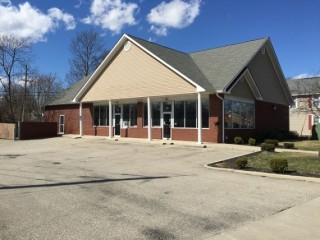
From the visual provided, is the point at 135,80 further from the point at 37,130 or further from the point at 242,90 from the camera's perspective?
the point at 37,130

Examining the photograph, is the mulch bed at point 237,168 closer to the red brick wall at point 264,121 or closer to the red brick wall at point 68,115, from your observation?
the red brick wall at point 264,121

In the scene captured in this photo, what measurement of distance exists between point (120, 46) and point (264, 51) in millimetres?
11709

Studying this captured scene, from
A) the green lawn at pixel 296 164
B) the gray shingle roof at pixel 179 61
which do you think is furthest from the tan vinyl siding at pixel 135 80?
the green lawn at pixel 296 164

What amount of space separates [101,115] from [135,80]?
684 centimetres

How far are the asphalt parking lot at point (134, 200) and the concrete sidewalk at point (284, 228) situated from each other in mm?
219

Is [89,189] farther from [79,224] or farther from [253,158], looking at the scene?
[253,158]

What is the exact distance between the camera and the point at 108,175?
12047mm

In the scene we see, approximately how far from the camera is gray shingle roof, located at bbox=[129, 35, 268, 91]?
24344 mm

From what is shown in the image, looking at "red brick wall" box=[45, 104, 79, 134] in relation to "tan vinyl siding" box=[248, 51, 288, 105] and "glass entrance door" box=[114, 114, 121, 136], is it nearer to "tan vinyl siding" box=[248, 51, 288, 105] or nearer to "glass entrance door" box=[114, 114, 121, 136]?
"glass entrance door" box=[114, 114, 121, 136]

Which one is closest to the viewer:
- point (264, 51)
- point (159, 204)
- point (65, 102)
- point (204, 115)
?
point (159, 204)

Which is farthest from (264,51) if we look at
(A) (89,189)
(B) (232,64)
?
(A) (89,189)

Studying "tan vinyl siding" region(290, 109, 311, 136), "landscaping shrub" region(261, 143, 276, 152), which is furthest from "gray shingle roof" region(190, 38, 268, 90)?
"tan vinyl siding" region(290, 109, 311, 136)

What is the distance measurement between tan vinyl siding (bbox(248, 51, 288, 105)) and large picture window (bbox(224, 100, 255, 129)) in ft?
7.95

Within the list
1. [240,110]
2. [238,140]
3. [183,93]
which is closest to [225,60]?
[240,110]
